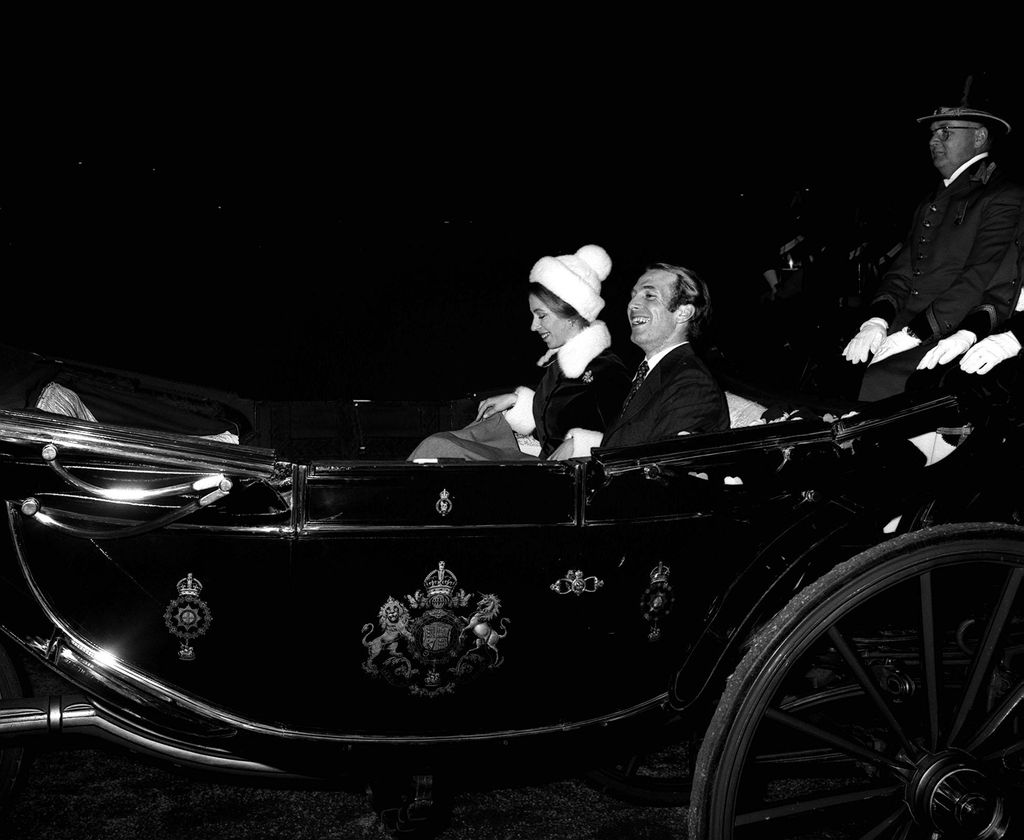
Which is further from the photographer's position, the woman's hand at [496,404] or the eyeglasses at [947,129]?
the woman's hand at [496,404]

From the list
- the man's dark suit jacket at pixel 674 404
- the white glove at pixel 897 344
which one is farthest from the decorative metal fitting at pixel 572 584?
the white glove at pixel 897 344

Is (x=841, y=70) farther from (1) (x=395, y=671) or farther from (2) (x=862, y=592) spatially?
(1) (x=395, y=671)

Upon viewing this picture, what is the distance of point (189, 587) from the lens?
4.43 feet

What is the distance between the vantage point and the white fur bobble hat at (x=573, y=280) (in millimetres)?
2283

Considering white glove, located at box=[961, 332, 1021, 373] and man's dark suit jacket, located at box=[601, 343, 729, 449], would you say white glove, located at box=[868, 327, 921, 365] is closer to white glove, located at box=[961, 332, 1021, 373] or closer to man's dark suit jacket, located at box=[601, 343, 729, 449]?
white glove, located at box=[961, 332, 1021, 373]

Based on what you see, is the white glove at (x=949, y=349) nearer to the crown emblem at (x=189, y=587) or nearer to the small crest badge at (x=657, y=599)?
the small crest badge at (x=657, y=599)

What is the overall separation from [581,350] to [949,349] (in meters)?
0.87

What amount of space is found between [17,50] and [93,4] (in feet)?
1.17

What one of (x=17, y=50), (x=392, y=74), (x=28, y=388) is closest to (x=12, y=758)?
(x=28, y=388)

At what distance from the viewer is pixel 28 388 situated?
5.75ft

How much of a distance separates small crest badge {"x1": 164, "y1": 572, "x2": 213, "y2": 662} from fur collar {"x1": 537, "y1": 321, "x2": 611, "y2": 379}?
1189 mm

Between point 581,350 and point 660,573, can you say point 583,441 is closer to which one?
point 581,350

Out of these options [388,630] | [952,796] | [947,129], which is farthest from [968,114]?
[388,630]

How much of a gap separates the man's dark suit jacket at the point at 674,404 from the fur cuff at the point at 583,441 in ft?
0.06
